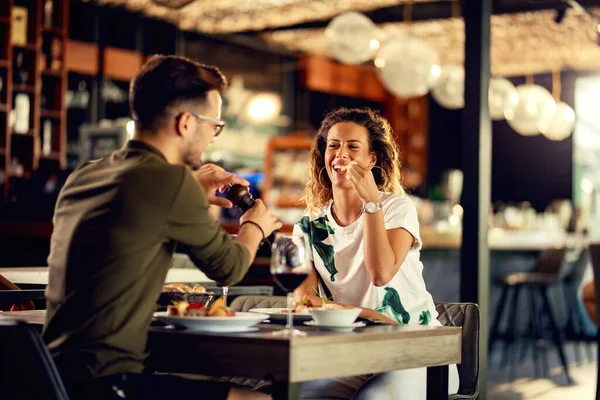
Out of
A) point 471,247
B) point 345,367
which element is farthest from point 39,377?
point 471,247

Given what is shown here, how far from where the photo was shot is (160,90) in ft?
7.07

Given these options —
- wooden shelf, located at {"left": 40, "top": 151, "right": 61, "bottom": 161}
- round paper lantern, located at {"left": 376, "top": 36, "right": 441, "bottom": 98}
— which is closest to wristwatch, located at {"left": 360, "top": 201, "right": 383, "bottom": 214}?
round paper lantern, located at {"left": 376, "top": 36, "right": 441, "bottom": 98}

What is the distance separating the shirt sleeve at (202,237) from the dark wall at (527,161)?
38.2 ft

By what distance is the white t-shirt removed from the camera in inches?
114

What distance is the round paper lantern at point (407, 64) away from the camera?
279 inches

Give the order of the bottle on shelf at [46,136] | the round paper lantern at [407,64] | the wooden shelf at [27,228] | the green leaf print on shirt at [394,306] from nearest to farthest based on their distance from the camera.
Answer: the green leaf print on shirt at [394,306]
the wooden shelf at [27,228]
the round paper lantern at [407,64]
the bottle on shelf at [46,136]

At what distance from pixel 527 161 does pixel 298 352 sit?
12.2 metres

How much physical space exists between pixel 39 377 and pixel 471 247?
348 centimetres

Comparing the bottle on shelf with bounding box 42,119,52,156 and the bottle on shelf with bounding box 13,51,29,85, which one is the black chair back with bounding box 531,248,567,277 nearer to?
the bottle on shelf with bounding box 42,119,52,156

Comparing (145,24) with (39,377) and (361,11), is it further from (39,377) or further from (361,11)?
(39,377)

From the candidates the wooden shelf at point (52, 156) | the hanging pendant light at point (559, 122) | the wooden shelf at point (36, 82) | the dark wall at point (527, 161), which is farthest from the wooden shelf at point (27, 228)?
the dark wall at point (527, 161)

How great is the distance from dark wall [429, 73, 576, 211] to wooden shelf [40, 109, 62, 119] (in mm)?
6876

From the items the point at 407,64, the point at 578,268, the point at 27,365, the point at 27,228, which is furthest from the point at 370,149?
the point at 578,268

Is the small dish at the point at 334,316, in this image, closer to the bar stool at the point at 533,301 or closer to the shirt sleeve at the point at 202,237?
the shirt sleeve at the point at 202,237
